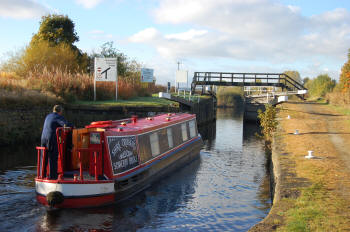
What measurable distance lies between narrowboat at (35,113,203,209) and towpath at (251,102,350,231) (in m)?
3.50

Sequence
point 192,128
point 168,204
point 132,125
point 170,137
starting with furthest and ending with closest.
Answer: point 192,128, point 170,137, point 132,125, point 168,204

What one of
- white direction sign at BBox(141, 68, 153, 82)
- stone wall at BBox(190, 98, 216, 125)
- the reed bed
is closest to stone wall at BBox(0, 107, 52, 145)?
the reed bed

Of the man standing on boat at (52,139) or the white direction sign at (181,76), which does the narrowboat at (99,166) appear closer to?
the man standing on boat at (52,139)

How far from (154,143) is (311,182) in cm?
483

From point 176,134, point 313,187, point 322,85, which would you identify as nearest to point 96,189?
point 313,187

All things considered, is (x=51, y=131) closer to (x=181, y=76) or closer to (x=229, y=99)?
(x=181, y=76)

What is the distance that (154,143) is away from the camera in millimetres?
10992

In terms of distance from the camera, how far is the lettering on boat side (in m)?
8.45

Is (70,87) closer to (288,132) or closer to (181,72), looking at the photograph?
(181,72)

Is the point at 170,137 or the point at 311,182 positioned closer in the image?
the point at 311,182

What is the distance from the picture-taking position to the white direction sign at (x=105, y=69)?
20891 mm

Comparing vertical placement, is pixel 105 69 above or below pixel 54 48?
below

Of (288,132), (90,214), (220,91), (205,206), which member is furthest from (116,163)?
(220,91)

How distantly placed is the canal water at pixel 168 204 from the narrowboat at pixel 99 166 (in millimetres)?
286
